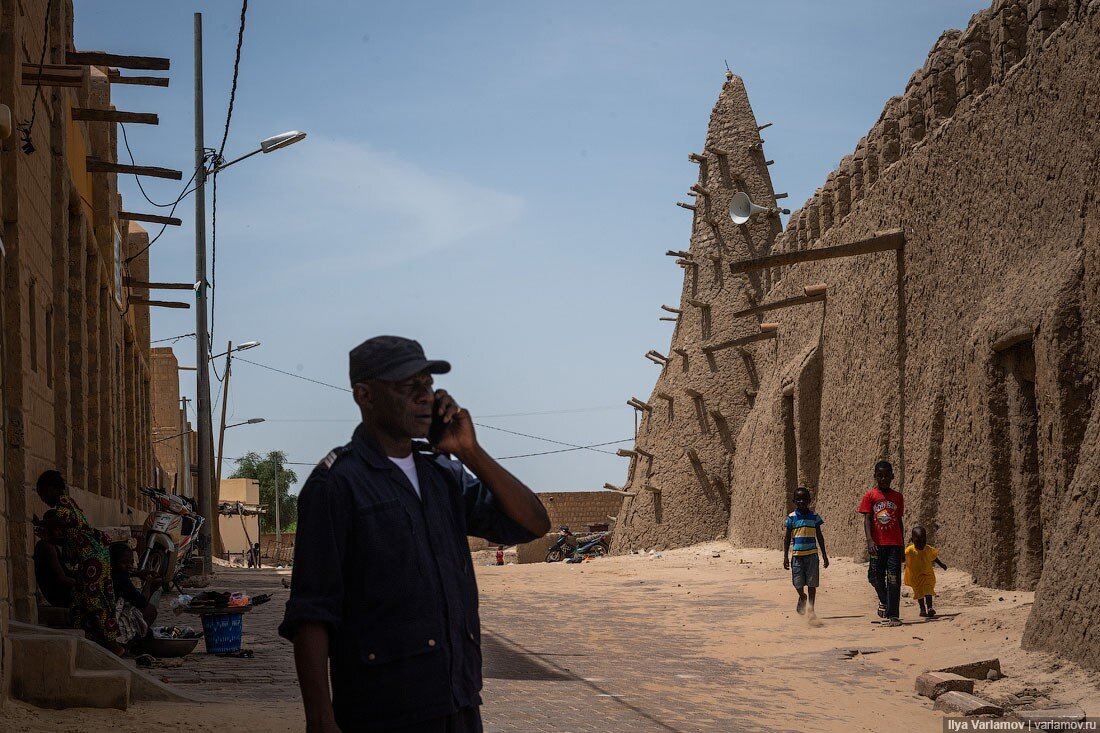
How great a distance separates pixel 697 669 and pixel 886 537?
9.93 feet

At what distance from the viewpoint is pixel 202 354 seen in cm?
2048

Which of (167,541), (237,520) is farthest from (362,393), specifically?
(237,520)

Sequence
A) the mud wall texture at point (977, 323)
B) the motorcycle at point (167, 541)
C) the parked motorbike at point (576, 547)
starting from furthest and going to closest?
the parked motorbike at point (576, 547) < the motorcycle at point (167, 541) < the mud wall texture at point (977, 323)

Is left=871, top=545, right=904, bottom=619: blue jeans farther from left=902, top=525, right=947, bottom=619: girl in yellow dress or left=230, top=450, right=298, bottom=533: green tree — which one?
left=230, top=450, right=298, bottom=533: green tree

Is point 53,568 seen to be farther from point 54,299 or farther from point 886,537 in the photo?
point 886,537

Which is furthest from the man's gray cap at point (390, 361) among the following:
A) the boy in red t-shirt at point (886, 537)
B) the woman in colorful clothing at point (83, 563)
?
the boy in red t-shirt at point (886, 537)

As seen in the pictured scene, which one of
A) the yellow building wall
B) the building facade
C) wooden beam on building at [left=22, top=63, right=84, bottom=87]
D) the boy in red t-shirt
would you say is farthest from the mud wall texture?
the yellow building wall

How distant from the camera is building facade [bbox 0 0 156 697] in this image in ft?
32.8

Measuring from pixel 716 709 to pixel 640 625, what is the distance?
17.3ft

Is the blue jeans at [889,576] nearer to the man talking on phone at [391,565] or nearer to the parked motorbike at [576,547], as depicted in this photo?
the man talking on phone at [391,565]

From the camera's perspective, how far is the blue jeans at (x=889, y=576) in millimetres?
11617

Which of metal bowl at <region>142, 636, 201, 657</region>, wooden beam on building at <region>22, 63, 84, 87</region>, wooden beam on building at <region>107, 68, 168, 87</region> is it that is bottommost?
metal bowl at <region>142, 636, 201, 657</region>

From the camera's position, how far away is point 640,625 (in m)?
13.1

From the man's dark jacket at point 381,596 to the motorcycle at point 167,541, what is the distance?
8.44 m
